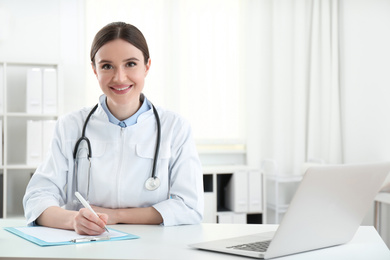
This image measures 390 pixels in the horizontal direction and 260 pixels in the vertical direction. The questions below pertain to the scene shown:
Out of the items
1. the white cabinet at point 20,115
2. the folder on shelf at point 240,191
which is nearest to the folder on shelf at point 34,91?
the white cabinet at point 20,115

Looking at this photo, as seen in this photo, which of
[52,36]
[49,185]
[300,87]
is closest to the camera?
[49,185]

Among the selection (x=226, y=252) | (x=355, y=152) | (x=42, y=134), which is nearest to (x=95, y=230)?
(x=226, y=252)

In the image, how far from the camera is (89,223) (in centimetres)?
133

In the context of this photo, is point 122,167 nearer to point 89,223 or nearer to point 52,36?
point 89,223

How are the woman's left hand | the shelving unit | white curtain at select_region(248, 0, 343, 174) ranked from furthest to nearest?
white curtain at select_region(248, 0, 343, 174), the shelving unit, the woman's left hand

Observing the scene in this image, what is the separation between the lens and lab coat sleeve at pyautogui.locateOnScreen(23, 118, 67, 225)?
5.26 feet

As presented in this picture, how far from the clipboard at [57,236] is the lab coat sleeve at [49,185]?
0.39 feet

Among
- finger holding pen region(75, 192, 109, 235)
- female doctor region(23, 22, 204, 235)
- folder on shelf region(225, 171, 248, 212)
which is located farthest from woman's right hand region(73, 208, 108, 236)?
folder on shelf region(225, 171, 248, 212)

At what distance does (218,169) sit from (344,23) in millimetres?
1711

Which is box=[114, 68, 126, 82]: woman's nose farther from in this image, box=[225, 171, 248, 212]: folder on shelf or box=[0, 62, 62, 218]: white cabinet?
box=[225, 171, 248, 212]: folder on shelf

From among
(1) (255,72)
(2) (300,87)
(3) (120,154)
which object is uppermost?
(1) (255,72)

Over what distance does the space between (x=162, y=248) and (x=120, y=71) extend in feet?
2.46

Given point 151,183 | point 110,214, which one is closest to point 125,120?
point 151,183

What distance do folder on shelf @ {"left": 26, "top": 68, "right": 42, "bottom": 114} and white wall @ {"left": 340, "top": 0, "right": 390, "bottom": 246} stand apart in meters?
2.52
